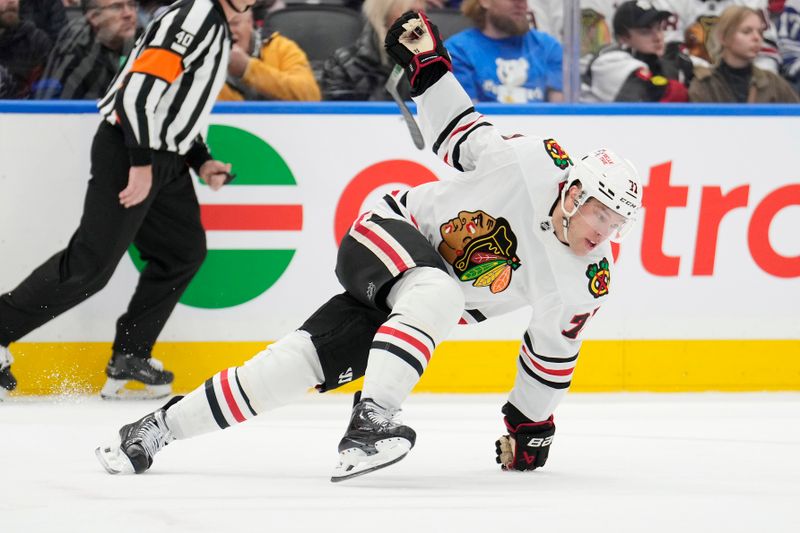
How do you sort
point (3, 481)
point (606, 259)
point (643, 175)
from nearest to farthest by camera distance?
point (3, 481)
point (606, 259)
point (643, 175)

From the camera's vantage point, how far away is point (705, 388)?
14.4 ft

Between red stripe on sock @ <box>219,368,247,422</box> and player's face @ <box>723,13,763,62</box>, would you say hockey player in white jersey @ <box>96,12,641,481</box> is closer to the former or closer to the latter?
red stripe on sock @ <box>219,368,247,422</box>

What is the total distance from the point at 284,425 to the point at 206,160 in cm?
97

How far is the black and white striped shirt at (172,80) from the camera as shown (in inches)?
146

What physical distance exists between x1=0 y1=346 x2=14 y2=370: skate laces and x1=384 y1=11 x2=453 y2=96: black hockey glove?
1776 mm

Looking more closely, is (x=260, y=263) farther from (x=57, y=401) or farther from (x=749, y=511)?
(x=749, y=511)

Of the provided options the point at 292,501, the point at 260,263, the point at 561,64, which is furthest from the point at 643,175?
the point at 292,501

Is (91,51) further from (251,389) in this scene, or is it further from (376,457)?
(376,457)

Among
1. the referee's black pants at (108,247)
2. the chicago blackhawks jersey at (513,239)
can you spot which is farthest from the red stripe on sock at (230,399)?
the referee's black pants at (108,247)

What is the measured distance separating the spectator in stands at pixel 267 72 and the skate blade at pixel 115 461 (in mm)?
1842

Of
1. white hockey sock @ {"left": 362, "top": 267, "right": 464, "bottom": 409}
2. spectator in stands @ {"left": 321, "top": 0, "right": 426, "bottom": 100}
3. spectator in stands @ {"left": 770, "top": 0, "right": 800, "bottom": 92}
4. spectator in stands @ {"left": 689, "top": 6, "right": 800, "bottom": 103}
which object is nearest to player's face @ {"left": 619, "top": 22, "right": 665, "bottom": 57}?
spectator in stands @ {"left": 689, "top": 6, "right": 800, "bottom": 103}

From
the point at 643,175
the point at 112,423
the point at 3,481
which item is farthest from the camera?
the point at 643,175

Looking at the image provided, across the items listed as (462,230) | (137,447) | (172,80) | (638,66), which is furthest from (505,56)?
(137,447)

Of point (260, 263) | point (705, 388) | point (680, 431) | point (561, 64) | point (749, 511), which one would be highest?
point (561, 64)
